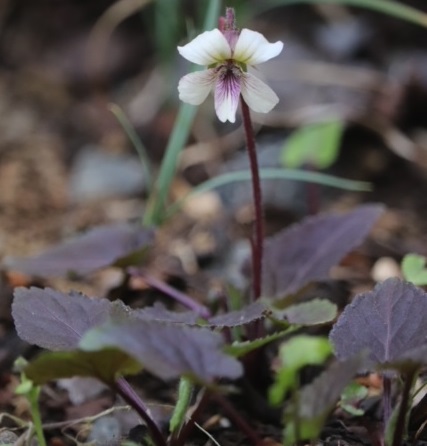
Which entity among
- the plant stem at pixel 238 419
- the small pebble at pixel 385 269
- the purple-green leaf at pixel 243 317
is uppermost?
the purple-green leaf at pixel 243 317

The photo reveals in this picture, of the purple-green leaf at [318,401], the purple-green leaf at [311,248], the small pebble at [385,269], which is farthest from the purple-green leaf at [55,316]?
the small pebble at [385,269]

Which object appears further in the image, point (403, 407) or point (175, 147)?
point (175, 147)

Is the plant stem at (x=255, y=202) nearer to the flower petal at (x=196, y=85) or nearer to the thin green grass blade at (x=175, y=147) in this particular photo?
the flower petal at (x=196, y=85)

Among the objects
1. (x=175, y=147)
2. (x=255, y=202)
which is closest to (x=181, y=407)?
(x=255, y=202)

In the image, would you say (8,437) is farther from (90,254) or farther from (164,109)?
(164,109)

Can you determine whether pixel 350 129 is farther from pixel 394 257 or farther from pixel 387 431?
pixel 387 431

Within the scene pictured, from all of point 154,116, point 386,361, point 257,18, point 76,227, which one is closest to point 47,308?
point 386,361
